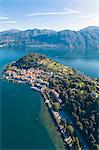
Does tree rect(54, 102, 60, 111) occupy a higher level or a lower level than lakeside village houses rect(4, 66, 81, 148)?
higher

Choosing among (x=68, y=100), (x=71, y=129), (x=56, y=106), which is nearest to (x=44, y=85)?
(x=68, y=100)

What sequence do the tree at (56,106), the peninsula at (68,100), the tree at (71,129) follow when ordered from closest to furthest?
the peninsula at (68,100), the tree at (71,129), the tree at (56,106)

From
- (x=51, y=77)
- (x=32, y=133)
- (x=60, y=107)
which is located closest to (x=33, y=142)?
(x=32, y=133)

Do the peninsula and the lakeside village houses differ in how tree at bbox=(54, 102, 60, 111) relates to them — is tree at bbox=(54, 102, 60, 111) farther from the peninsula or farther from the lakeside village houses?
the lakeside village houses

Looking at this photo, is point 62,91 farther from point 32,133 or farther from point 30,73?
point 30,73

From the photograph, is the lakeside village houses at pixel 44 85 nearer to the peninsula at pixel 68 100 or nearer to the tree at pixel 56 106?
the peninsula at pixel 68 100

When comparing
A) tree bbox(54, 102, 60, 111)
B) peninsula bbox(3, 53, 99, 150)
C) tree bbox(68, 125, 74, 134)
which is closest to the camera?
peninsula bbox(3, 53, 99, 150)

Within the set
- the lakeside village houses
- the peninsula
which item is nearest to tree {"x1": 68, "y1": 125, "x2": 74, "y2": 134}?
the peninsula

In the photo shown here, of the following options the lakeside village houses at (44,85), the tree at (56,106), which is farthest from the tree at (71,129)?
the tree at (56,106)

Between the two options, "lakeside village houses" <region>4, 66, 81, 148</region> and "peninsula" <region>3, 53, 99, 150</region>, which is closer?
"peninsula" <region>3, 53, 99, 150</region>
